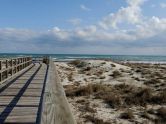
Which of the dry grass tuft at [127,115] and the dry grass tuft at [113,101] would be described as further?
the dry grass tuft at [113,101]

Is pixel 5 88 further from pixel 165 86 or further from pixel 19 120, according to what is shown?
pixel 165 86

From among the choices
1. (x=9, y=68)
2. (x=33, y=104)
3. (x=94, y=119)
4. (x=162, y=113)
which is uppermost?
(x=9, y=68)

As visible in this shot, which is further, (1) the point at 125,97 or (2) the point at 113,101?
(1) the point at 125,97

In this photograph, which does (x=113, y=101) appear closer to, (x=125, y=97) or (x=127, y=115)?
(x=125, y=97)

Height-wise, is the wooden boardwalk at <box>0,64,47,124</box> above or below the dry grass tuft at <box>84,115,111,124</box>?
above

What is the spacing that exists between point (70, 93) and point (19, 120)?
1331 cm

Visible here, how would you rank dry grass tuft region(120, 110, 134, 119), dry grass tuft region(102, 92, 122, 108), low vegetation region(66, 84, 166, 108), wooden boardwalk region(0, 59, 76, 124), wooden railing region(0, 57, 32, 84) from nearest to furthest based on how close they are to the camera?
1. wooden boardwalk region(0, 59, 76, 124)
2. wooden railing region(0, 57, 32, 84)
3. dry grass tuft region(120, 110, 134, 119)
4. dry grass tuft region(102, 92, 122, 108)
5. low vegetation region(66, 84, 166, 108)

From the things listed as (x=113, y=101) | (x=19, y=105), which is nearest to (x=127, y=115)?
(x=113, y=101)

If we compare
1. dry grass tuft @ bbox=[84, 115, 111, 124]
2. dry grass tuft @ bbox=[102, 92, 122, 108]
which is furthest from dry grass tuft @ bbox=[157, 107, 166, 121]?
dry grass tuft @ bbox=[84, 115, 111, 124]

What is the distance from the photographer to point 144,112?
14.8m

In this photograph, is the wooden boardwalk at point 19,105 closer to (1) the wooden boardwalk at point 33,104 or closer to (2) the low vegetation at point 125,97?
(1) the wooden boardwalk at point 33,104

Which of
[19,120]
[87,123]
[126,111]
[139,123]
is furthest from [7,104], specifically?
[126,111]

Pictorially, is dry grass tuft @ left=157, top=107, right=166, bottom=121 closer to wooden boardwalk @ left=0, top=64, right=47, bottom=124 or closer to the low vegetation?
the low vegetation

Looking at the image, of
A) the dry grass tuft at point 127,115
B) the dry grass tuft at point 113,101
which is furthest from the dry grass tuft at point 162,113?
the dry grass tuft at point 113,101
